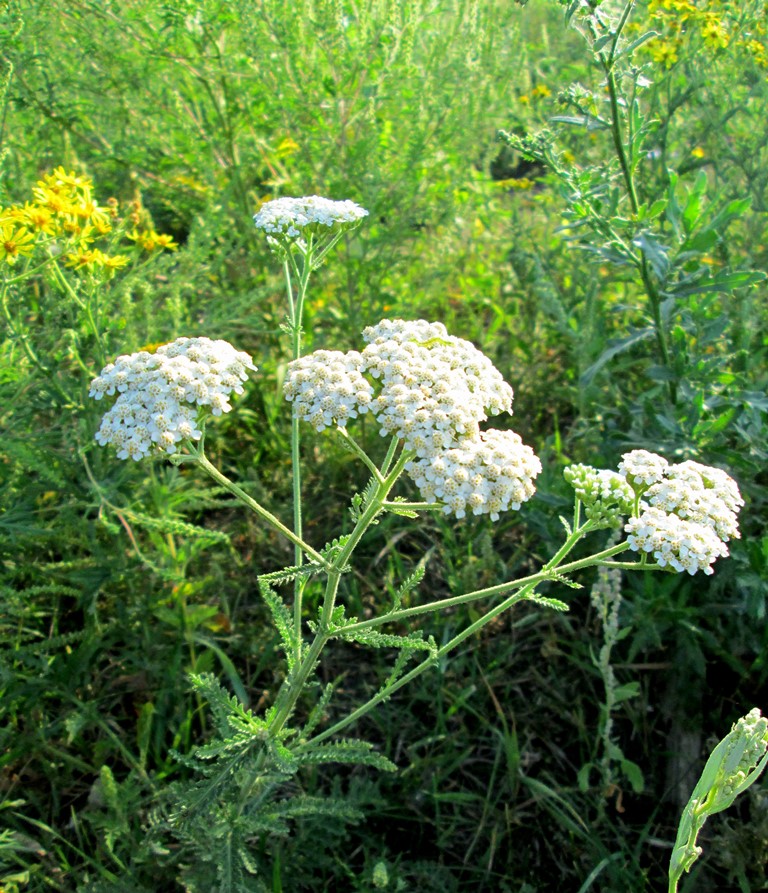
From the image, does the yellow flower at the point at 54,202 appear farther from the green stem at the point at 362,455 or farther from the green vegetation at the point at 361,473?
the green stem at the point at 362,455

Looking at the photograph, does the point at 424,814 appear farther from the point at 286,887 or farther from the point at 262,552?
the point at 262,552

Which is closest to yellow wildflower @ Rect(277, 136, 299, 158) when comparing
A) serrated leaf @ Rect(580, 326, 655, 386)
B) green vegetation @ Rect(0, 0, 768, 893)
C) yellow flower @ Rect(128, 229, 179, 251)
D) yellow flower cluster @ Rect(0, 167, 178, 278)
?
green vegetation @ Rect(0, 0, 768, 893)

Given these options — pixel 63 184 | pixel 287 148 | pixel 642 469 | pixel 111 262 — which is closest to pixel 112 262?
pixel 111 262

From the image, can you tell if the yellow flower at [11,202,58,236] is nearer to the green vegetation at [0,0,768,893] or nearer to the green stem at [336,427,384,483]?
the green vegetation at [0,0,768,893]

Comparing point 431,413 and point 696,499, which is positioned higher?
point 431,413

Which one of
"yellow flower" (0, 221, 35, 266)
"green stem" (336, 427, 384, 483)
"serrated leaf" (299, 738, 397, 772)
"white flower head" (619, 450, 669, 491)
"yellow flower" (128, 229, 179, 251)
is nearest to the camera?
"green stem" (336, 427, 384, 483)

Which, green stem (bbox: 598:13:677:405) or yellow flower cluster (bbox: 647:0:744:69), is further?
yellow flower cluster (bbox: 647:0:744:69)

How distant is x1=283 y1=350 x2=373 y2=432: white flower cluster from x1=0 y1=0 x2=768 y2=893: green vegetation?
1.71ft

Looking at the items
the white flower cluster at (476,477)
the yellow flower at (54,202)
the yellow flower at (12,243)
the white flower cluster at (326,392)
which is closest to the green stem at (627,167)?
the white flower cluster at (476,477)

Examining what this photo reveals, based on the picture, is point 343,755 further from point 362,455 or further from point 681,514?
point 681,514

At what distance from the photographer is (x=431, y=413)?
1.81 metres

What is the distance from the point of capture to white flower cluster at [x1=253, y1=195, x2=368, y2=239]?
2.15 metres

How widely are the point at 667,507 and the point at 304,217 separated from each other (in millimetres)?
1204

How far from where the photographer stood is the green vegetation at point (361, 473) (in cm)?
254
